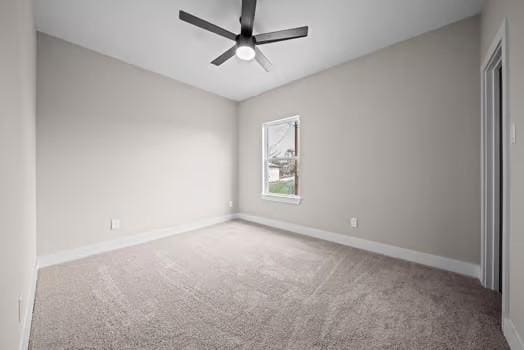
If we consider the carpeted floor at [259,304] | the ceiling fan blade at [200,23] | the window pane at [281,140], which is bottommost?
the carpeted floor at [259,304]

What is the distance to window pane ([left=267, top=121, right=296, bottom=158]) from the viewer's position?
3.94 m

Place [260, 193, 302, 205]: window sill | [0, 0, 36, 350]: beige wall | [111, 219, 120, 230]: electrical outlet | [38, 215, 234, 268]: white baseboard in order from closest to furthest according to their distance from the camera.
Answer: [0, 0, 36, 350]: beige wall → [38, 215, 234, 268]: white baseboard → [111, 219, 120, 230]: electrical outlet → [260, 193, 302, 205]: window sill

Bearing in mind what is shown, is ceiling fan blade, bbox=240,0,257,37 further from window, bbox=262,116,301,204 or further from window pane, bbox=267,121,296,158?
window pane, bbox=267,121,296,158

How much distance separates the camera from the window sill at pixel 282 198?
3700 millimetres

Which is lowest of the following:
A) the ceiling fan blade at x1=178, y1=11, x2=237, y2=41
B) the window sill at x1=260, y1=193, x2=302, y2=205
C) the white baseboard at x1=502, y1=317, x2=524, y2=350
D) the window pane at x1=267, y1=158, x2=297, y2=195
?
the white baseboard at x1=502, y1=317, x2=524, y2=350

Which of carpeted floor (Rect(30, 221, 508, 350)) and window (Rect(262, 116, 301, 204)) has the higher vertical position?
window (Rect(262, 116, 301, 204))

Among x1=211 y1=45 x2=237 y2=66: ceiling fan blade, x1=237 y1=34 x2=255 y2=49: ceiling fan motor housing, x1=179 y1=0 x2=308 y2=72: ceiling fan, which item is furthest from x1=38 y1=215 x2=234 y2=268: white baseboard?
x1=237 y1=34 x2=255 y2=49: ceiling fan motor housing

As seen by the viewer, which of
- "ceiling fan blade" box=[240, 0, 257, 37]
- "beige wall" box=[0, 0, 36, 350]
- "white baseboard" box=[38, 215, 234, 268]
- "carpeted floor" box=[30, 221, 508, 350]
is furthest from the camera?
"white baseboard" box=[38, 215, 234, 268]

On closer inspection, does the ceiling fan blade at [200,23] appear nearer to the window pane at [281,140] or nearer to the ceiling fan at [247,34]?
the ceiling fan at [247,34]

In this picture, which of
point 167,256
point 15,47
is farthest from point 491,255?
point 15,47

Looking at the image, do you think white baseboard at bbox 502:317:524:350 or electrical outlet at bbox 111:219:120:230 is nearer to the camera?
white baseboard at bbox 502:317:524:350

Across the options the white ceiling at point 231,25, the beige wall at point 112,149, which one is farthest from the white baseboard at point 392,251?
the white ceiling at point 231,25

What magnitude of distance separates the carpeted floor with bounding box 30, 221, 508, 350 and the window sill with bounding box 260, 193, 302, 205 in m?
1.11

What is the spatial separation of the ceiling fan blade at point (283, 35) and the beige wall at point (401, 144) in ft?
4.24
